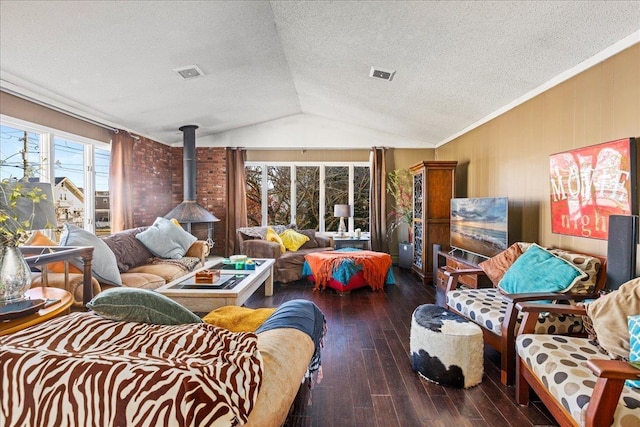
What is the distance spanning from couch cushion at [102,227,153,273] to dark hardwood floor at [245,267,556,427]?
2306 millimetres

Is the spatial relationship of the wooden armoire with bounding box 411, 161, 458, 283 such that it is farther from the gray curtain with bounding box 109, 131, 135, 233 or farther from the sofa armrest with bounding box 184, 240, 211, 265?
the gray curtain with bounding box 109, 131, 135, 233

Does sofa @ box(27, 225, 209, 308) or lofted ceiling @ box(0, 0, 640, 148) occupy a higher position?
lofted ceiling @ box(0, 0, 640, 148)

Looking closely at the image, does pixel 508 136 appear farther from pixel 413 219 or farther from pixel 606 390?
pixel 606 390

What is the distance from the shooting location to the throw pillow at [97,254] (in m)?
2.81

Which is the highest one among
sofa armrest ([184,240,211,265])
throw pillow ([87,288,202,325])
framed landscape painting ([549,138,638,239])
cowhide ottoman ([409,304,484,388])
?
framed landscape painting ([549,138,638,239])

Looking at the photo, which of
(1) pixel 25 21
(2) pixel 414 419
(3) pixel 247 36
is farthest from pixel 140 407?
(3) pixel 247 36

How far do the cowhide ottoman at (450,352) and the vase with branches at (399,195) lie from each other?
152 inches

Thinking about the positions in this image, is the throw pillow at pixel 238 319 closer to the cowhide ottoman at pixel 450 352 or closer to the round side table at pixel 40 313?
the round side table at pixel 40 313

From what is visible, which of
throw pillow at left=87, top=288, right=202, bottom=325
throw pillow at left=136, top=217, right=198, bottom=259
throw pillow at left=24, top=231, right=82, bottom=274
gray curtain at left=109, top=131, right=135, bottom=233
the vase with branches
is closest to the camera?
throw pillow at left=87, top=288, right=202, bottom=325

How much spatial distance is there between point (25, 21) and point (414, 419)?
11.9 ft

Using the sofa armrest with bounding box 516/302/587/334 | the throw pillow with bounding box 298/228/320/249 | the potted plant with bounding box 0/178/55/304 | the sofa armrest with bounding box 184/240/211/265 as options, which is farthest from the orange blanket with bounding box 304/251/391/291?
the potted plant with bounding box 0/178/55/304

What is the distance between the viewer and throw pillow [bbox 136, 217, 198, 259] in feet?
13.4

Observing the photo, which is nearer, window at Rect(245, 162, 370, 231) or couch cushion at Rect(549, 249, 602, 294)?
couch cushion at Rect(549, 249, 602, 294)

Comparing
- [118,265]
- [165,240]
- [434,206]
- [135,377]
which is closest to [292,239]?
[165,240]
